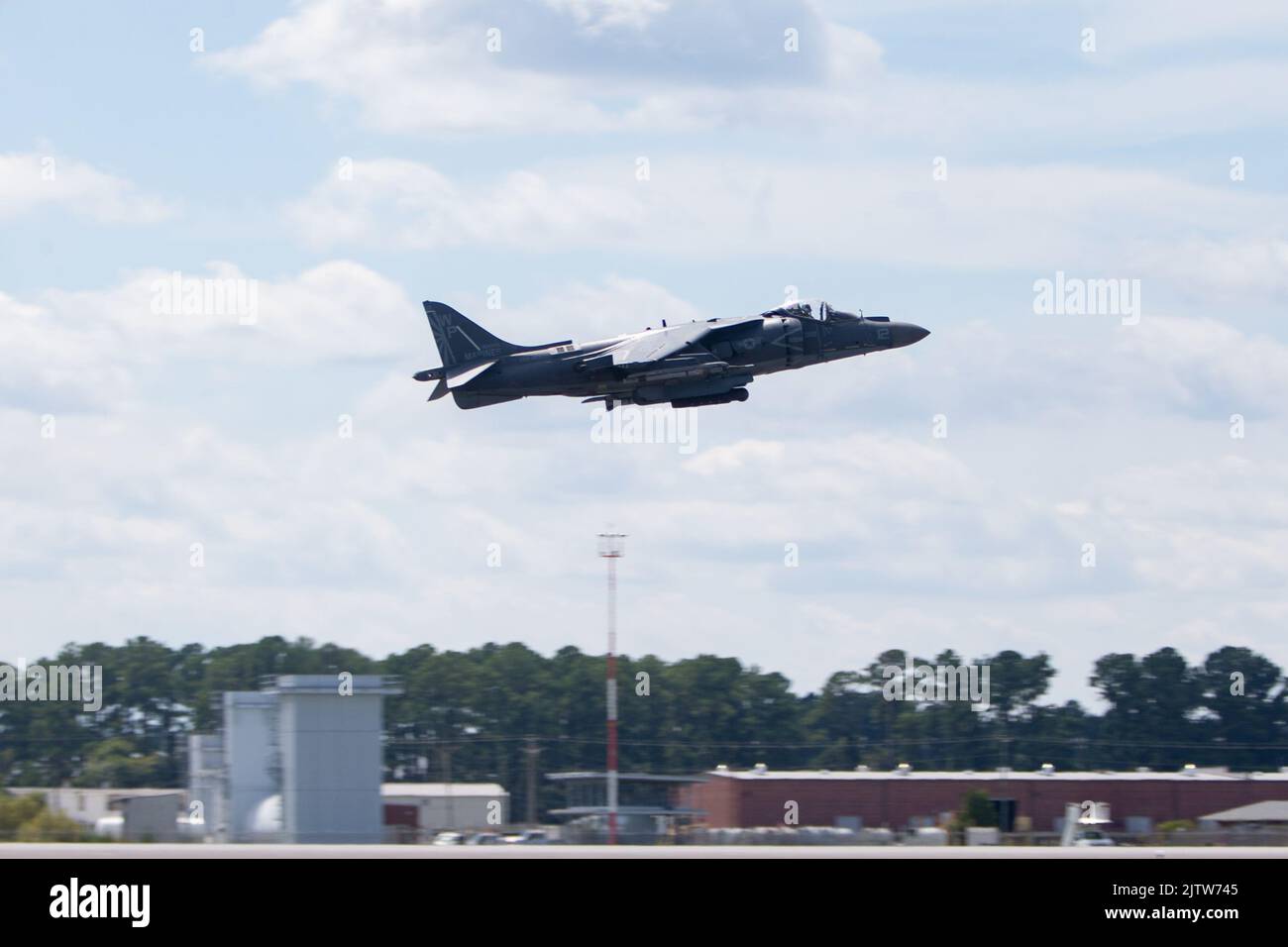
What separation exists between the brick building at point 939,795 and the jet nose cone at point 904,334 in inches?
863

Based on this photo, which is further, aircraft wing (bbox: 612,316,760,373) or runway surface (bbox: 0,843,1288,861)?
aircraft wing (bbox: 612,316,760,373)

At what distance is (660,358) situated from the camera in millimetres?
36531

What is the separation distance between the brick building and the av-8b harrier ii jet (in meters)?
22.4

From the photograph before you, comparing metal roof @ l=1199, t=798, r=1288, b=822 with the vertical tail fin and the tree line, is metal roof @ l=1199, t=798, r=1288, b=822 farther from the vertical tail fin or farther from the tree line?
the vertical tail fin

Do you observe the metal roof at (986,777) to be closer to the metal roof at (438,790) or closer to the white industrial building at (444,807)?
the white industrial building at (444,807)

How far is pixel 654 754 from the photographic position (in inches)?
3061

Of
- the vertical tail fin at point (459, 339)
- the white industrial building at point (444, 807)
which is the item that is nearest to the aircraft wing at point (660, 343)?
the vertical tail fin at point (459, 339)

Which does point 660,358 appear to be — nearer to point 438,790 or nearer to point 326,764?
point 326,764

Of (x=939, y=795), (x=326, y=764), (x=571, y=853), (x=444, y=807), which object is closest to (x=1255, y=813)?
(x=939, y=795)

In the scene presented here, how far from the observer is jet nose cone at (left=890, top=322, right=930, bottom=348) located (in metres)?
39.1

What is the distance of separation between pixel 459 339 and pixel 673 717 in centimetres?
4592

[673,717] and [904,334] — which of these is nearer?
[904,334]

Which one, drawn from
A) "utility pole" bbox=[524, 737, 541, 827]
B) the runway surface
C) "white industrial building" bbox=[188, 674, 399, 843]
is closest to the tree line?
"utility pole" bbox=[524, 737, 541, 827]
